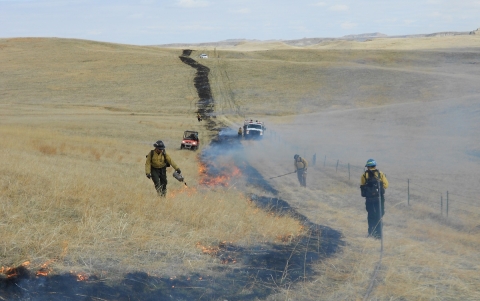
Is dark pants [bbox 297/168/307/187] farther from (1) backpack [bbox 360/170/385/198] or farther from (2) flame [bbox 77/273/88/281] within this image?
(2) flame [bbox 77/273/88/281]

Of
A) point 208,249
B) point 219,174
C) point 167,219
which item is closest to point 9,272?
point 208,249

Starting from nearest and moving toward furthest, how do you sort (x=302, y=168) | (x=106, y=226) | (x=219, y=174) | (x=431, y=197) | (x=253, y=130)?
1. (x=106, y=226)
2. (x=431, y=197)
3. (x=302, y=168)
4. (x=219, y=174)
5. (x=253, y=130)

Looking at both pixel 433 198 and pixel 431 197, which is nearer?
pixel 433 198

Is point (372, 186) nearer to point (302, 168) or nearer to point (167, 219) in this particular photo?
point (167, 219)

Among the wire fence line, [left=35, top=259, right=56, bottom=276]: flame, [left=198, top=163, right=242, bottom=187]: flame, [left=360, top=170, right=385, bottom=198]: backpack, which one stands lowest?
the wire fence line

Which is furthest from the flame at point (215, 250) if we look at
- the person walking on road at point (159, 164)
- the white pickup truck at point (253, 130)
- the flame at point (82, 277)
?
the white pickup truck at point (253, 130)

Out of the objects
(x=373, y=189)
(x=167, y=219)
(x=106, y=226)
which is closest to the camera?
(x=106, y=226)

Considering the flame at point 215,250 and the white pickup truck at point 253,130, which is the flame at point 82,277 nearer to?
the flame at point 215,250

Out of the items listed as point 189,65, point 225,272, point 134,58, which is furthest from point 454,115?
point 134,58

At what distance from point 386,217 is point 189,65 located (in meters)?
73.7

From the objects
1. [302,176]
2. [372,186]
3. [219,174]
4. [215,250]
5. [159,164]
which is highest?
[159,164]

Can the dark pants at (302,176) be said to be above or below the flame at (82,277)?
below

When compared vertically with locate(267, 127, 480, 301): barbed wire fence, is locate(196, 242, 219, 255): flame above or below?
above

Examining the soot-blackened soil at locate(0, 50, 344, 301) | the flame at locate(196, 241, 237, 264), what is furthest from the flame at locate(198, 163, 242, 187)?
the flame at locate(196, 241, 237, 264)
